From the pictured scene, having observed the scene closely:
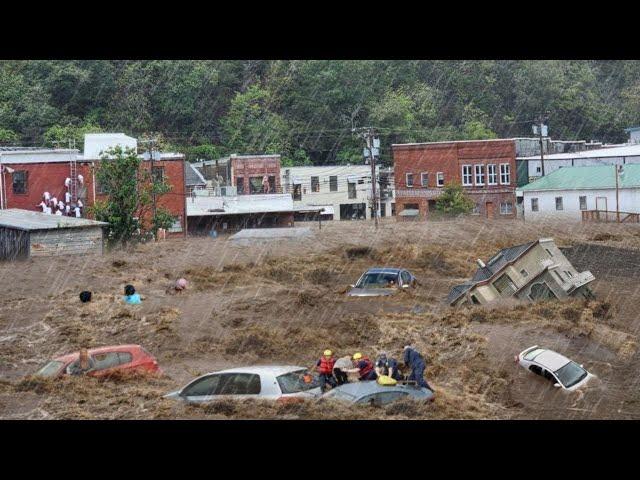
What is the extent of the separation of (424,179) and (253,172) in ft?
13.0

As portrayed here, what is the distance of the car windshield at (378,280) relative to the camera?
34.6 ft

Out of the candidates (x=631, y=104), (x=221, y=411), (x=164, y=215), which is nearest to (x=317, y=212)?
(x=164, y=215)

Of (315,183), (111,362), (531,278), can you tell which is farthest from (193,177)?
(111,362)

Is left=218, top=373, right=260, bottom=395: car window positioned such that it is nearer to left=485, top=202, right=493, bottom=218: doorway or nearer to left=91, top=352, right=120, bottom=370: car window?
left=91, top=352, right=120, bottom=370: car window

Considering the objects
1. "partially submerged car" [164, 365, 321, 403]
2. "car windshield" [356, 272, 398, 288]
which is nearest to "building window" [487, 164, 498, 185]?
"car windshield" [356, 272, 398, 288]

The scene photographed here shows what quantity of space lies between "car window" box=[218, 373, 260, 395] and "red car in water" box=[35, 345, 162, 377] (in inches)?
48.7

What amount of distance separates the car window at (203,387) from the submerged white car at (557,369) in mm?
2756

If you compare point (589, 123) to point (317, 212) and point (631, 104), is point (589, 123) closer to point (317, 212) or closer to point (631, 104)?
point (631, 104)

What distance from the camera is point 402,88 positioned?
14219mm

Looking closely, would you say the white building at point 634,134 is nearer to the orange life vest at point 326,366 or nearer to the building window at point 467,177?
the building window at point 467,177

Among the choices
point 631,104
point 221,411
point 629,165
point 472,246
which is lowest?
point 221,411

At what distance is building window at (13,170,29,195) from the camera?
1314cm

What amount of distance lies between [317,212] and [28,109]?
5.76 metres
